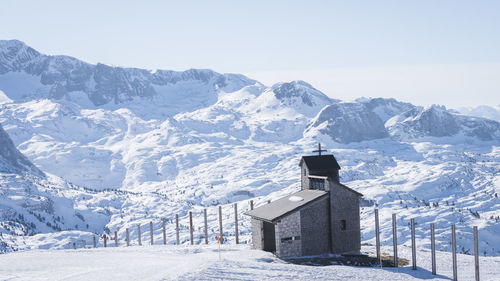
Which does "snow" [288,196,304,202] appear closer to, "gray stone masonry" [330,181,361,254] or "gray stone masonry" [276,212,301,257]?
"gray stone masonry" [276,212,301,257]

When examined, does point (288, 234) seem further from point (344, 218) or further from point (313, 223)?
point (344, 218)

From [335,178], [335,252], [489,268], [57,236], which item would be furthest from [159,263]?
[57,236]

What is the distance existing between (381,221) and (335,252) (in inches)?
5744

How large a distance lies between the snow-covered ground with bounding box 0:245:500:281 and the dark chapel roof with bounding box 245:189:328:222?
3569 millimetres

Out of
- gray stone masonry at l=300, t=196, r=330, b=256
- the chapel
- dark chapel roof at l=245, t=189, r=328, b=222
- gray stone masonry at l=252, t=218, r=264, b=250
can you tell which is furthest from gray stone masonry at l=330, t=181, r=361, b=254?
gray stone masonry at l=252, t=218, r=264, b=250

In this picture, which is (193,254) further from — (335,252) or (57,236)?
(57,236)

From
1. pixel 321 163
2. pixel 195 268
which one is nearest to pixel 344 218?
pixel 321 163

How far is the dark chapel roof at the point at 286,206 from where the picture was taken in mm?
45566

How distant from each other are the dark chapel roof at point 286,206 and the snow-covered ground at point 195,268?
141 inches

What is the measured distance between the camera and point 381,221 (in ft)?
610

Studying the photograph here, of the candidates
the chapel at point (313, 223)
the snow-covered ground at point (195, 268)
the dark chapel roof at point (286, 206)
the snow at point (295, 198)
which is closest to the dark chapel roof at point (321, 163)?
the chapel at point (313, 223)

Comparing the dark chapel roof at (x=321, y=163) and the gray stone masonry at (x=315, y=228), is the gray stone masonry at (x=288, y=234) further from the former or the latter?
the dark chapel roof at (x=321, y=163)

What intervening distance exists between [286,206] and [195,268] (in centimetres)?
1709

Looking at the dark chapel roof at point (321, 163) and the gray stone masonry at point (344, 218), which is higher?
the dark chapel roof at point (321, 163)
